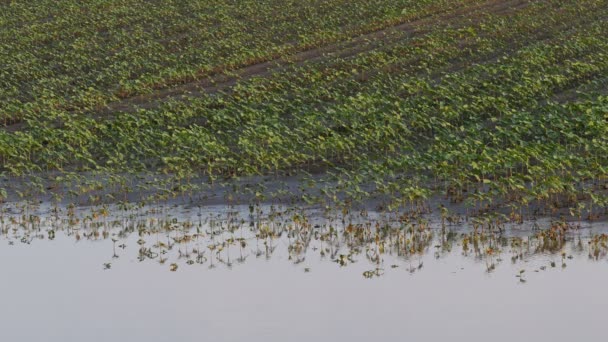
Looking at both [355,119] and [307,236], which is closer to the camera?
[307,236]

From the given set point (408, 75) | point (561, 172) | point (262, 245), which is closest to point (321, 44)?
point (408, 75)

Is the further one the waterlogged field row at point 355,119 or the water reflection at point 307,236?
the waterlogged field row at point 355,119

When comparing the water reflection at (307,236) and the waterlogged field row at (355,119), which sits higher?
the waterlogged field row at (355,119)

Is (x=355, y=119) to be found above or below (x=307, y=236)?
above

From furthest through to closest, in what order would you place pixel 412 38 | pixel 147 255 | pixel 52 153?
1. pixel 412 38
2. pixel 52 153
3. pixel 147 255

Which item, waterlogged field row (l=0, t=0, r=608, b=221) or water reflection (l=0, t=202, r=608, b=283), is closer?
water reflection (l=0, t=202, r=608, b=283)

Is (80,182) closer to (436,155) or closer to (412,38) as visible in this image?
(436,155)

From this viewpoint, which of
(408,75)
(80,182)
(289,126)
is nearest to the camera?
(80,182)

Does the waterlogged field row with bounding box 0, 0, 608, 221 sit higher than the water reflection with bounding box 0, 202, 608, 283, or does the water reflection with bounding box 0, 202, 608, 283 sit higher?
the waterlogged field row with bounding box 0, 0, 608, 221
